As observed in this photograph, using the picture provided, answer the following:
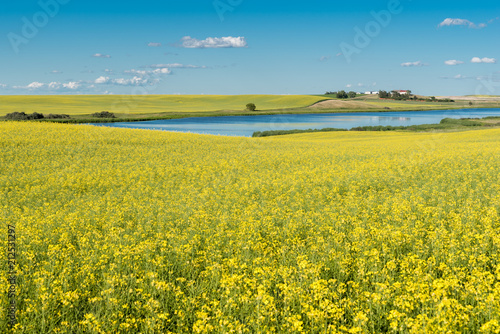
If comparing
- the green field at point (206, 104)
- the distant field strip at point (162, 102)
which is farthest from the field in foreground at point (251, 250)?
the distant field strip at point (162, 102)

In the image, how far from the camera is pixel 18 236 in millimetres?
8039

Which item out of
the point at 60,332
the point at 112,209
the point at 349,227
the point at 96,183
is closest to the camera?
the point at 60,332

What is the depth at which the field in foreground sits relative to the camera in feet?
15.7

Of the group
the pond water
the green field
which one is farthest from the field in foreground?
the green field

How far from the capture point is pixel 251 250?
7.50m

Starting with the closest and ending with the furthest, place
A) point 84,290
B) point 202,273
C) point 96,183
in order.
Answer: point 84,290, point 202,273, point 96,183

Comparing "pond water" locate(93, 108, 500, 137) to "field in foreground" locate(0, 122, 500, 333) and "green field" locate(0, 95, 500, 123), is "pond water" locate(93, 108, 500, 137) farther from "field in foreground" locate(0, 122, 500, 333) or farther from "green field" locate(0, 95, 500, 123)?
"field in foreground" locate(0, 122, 500, 333)

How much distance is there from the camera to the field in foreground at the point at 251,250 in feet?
15.7

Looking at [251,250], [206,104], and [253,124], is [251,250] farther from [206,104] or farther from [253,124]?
[206,104]

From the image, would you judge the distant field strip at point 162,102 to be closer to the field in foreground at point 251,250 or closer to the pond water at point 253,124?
the pond water at point 253,124

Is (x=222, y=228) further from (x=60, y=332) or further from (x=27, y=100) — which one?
(x=27, y=100)

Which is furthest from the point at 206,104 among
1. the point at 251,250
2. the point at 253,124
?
the point at 251,250

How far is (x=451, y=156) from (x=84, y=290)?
68.7 ft

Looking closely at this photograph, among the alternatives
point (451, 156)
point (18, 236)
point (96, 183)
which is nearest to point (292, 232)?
point (18, 236)
